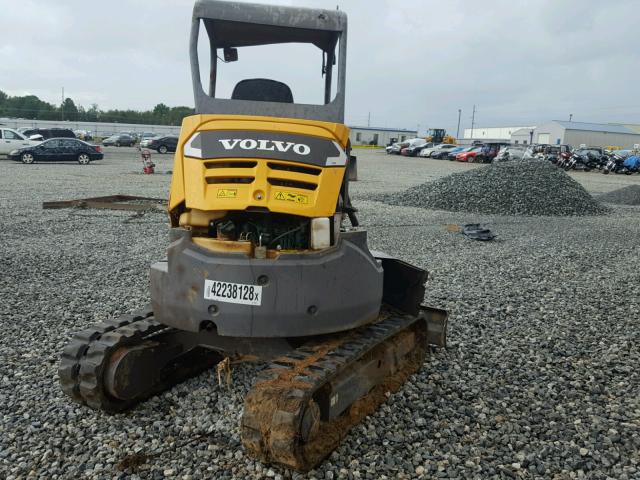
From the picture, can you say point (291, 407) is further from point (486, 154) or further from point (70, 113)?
point (70, 113)

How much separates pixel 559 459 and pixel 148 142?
41888 mm

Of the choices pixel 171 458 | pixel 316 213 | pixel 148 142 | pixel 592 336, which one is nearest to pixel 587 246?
pixel 592 336

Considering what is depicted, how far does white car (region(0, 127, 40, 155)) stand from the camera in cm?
2884

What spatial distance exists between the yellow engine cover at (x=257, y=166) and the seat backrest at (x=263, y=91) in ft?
2.02

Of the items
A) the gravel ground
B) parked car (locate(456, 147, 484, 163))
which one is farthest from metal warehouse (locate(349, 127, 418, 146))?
the gravel ground

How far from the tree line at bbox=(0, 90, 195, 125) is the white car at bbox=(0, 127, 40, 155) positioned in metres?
44.0

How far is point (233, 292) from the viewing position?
321 cm

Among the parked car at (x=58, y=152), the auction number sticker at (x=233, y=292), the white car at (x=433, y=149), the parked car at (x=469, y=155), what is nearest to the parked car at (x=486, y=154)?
the parked car at (x=469, y=155)

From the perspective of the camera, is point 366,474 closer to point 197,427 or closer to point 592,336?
point 197,427

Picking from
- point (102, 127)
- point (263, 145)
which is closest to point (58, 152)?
point (263, 145)

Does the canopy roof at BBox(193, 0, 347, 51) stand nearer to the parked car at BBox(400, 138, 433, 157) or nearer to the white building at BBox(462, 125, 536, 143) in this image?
the parked car at BBox(400, 138, 433, 157)

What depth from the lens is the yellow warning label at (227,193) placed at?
343cm

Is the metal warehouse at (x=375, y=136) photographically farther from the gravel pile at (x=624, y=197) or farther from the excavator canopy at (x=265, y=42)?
the excavator canopy at (x=265, y=42)

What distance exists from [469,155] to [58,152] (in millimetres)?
30473
